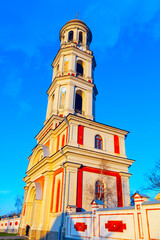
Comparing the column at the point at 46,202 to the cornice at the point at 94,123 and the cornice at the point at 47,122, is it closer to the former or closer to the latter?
the cornice at the point at 94,123

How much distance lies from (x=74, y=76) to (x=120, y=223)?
683 inches

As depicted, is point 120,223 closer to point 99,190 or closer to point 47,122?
point 99,190

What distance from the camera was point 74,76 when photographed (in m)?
23.3

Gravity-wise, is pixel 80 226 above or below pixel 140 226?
below

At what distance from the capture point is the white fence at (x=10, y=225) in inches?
1031

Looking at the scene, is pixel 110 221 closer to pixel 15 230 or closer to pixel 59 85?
pixel 59 85

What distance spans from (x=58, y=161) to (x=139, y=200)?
10059 millimetres

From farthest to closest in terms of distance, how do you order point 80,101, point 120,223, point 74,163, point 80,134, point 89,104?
point 80,101, point 89,104, point 80,134, point 74,163, point 120,223

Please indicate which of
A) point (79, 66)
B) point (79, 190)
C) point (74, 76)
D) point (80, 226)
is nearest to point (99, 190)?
point (79, 190)

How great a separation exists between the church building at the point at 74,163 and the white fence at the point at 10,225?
3335 millimetres

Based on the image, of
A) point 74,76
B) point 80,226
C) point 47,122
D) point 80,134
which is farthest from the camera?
point 74,76

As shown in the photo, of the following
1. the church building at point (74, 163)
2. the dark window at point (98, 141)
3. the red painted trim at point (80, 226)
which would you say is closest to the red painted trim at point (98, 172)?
the church building at point (74, 163)

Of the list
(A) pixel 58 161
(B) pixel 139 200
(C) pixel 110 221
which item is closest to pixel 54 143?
(A) pixel 58 161

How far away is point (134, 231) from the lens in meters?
8.70
